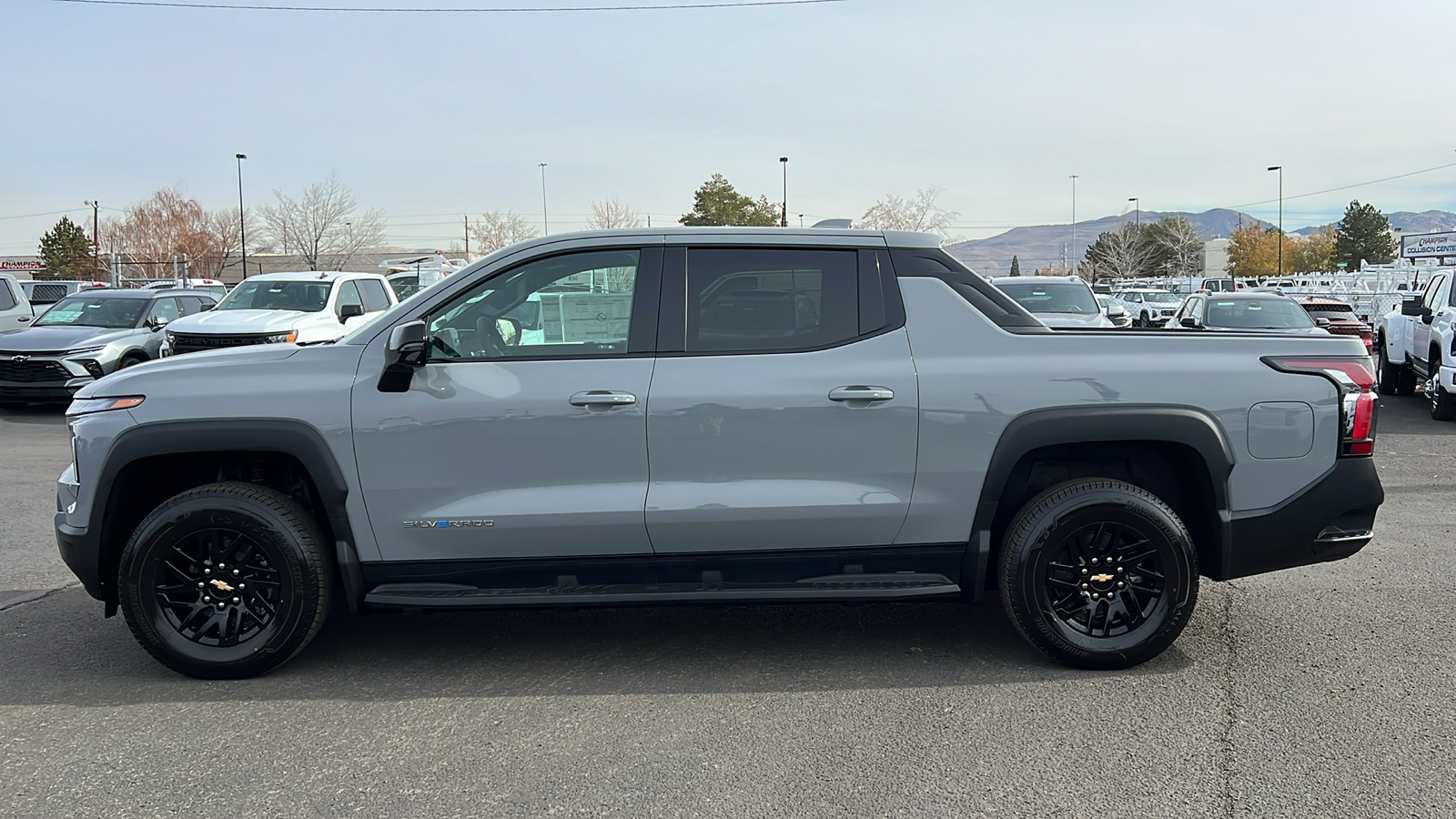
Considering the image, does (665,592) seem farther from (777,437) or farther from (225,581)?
(225,581)

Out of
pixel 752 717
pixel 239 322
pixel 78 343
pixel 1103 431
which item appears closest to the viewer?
pixel 752 717

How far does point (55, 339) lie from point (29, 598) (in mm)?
10266

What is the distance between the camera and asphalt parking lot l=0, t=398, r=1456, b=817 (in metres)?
3.50

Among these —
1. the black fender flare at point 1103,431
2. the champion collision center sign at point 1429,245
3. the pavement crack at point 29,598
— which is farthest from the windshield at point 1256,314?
the champion collision center sign at point 1429,245

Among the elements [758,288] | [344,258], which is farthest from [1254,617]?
[344,258]

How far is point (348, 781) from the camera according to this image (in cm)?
362

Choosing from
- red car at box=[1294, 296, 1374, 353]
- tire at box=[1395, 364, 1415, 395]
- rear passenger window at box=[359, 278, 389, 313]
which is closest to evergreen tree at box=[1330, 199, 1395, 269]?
red car at box=[1294, 296, 1374, 353]

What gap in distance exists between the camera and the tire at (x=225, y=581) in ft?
14.6

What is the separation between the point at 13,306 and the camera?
1720cm

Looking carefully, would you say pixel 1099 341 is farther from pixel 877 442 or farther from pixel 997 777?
pixel 997 777

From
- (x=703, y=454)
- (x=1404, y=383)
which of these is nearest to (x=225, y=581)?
(x=703, y=454)

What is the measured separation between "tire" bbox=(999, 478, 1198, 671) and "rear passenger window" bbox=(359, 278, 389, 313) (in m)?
14.0

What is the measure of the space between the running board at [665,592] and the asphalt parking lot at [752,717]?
34 cm

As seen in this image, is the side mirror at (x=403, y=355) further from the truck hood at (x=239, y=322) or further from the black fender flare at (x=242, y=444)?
the truck hood at (x=239, y=322)
